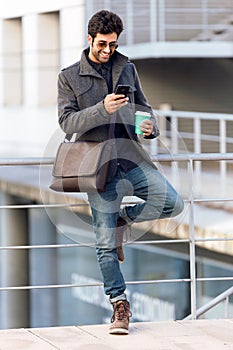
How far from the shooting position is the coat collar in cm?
505

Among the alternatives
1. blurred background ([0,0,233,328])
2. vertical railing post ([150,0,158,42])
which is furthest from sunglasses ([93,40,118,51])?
vertical railing post ([150,0,158,42])

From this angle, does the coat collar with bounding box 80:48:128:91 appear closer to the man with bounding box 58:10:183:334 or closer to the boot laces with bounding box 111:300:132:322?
the man with bounding box 58:10:183:334

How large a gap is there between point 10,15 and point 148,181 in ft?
48.6

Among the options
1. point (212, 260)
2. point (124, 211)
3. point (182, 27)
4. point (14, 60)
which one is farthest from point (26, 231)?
point (124, 211)

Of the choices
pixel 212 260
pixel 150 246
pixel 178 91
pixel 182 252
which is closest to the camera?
pixel 212 260

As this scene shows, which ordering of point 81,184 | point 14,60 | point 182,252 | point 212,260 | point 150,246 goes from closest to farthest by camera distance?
point 81,184 → point 212,260 → point 182,252 → point 150,246 → point 14,60

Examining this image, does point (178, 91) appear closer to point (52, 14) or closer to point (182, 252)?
point (52, 14)

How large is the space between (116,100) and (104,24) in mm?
353

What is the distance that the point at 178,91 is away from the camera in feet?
58.9

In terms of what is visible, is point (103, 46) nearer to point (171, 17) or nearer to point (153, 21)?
point (153, 21)

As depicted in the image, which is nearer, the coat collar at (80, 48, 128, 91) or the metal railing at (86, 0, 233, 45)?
the coat collar at (80, 48, 128, 91)

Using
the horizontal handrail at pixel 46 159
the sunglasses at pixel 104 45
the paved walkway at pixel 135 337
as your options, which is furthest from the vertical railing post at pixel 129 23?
the sunglasses at pixel 104 45

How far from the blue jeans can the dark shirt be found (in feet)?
0.14

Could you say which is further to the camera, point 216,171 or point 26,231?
point 26,231
